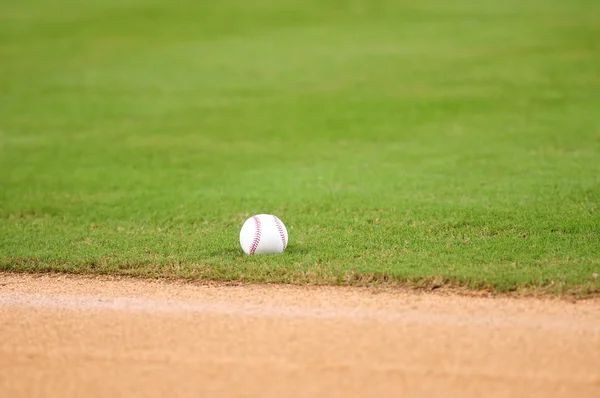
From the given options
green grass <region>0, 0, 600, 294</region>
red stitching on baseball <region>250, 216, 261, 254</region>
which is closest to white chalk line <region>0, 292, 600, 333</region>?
green grass <region>0, 0, 600, 294</region>

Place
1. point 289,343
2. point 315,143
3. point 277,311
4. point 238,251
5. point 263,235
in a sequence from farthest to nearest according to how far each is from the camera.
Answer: point 315,143, point 238,251, point 263,235, point 277,311, point 289,343

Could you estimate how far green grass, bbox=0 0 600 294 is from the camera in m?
8.40

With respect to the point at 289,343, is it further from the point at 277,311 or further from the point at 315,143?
the point at 315,143

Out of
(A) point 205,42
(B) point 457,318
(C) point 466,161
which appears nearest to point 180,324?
(B) point 457,318

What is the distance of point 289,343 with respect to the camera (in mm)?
6035

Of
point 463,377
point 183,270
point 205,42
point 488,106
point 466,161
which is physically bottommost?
point 463,377

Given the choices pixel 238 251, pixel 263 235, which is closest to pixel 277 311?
pixel 263 235

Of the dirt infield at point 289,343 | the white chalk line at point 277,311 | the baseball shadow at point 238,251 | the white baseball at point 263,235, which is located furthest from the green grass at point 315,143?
the white chalk line at point 277,311

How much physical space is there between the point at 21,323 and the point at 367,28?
68.6 ft

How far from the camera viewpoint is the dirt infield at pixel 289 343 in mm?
5320

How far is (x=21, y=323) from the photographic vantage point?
21.9 ft

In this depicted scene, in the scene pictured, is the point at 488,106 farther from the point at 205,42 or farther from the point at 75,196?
the point at 205,42

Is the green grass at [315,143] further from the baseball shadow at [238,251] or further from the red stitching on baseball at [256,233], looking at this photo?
the red stitching on baseball at [256,233]

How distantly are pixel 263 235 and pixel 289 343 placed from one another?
2.22 metres
